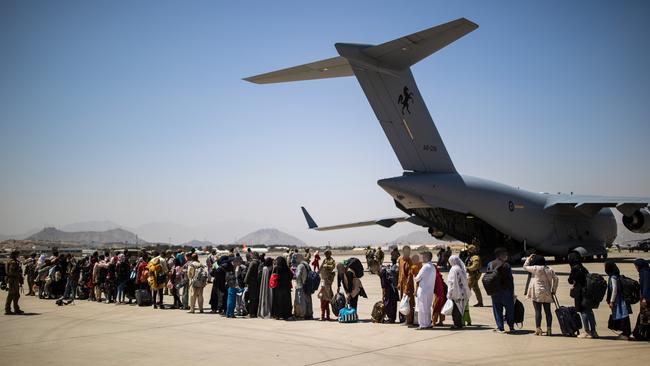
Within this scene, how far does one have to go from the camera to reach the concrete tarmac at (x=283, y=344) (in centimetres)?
654

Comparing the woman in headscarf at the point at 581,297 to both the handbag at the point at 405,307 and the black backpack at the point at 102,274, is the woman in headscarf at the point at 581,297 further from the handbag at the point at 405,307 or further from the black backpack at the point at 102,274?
the black backpack at the point at 102,274

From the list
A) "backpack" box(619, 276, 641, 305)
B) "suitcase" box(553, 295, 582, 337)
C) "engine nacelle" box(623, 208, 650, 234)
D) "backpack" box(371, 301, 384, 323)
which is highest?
"engine nacelle" box(623, 208, 650, 234)

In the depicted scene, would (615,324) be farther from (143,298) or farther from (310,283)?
(143,298)

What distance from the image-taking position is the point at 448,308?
8781 mm

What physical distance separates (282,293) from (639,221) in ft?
65.1

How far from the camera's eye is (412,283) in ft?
30.9

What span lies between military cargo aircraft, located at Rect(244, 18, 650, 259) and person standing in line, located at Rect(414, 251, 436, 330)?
688cm

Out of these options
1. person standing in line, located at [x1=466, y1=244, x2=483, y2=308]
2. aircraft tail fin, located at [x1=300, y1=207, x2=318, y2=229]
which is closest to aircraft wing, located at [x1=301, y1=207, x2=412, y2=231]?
aircraft tail fin, located at [x1=300, y1=207, x2=318, y2=229]

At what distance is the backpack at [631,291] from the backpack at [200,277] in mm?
8188

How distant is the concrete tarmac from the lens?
6.54m

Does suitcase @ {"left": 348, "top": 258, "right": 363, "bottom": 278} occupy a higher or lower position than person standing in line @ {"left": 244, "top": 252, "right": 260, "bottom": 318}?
higher

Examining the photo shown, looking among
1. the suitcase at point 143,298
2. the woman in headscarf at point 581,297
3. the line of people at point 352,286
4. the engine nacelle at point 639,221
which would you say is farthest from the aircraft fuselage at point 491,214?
the woman in headscarf at point 581,297

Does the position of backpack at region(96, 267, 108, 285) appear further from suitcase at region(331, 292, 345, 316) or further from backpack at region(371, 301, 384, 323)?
backpack at region(371, 301, 384, 323)

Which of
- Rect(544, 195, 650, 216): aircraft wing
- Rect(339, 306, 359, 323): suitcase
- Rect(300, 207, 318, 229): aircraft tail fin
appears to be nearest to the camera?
Rect(339, 306, 359, 323): suitcase
